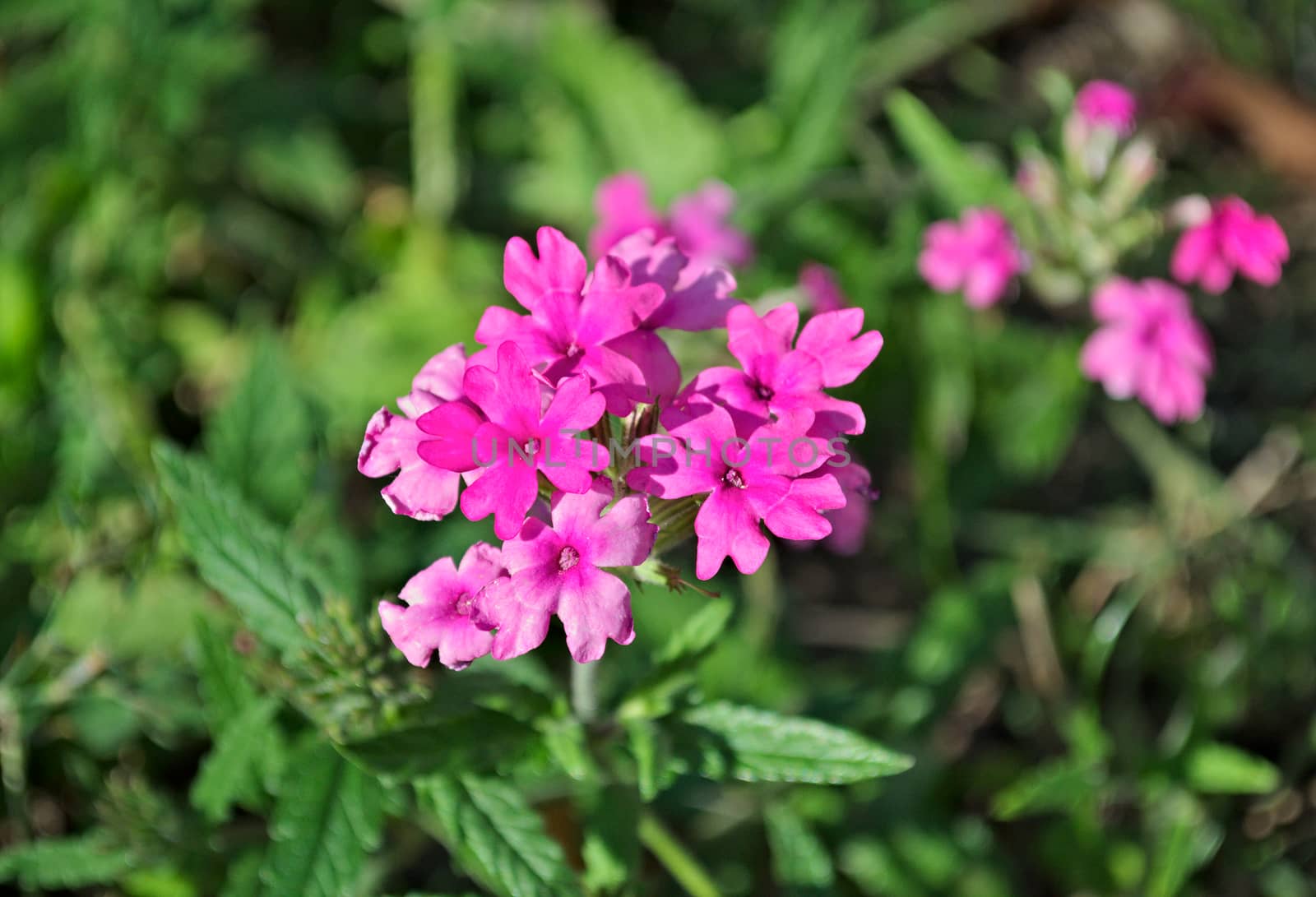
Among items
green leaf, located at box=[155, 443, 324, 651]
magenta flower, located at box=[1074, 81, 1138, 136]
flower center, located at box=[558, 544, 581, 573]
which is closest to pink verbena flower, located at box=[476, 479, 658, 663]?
flower center, located at box=[558, 544, 581, 573]

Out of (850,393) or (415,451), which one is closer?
(415,451)

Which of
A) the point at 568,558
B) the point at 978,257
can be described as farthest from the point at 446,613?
the point at 978,257

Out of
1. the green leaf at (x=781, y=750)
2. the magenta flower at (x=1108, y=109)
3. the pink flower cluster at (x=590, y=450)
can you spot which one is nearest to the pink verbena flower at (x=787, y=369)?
the pink flower cluster at (x=590, y=450)

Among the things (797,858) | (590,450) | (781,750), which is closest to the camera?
(590,450)

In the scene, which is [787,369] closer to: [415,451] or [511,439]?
[511,439]

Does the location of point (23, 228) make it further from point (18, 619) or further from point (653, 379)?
point (653, 379)

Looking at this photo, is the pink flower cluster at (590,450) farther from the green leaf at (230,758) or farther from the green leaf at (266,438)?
the green leaf at (266,438)

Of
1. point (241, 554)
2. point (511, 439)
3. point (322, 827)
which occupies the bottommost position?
point (322, 827)
